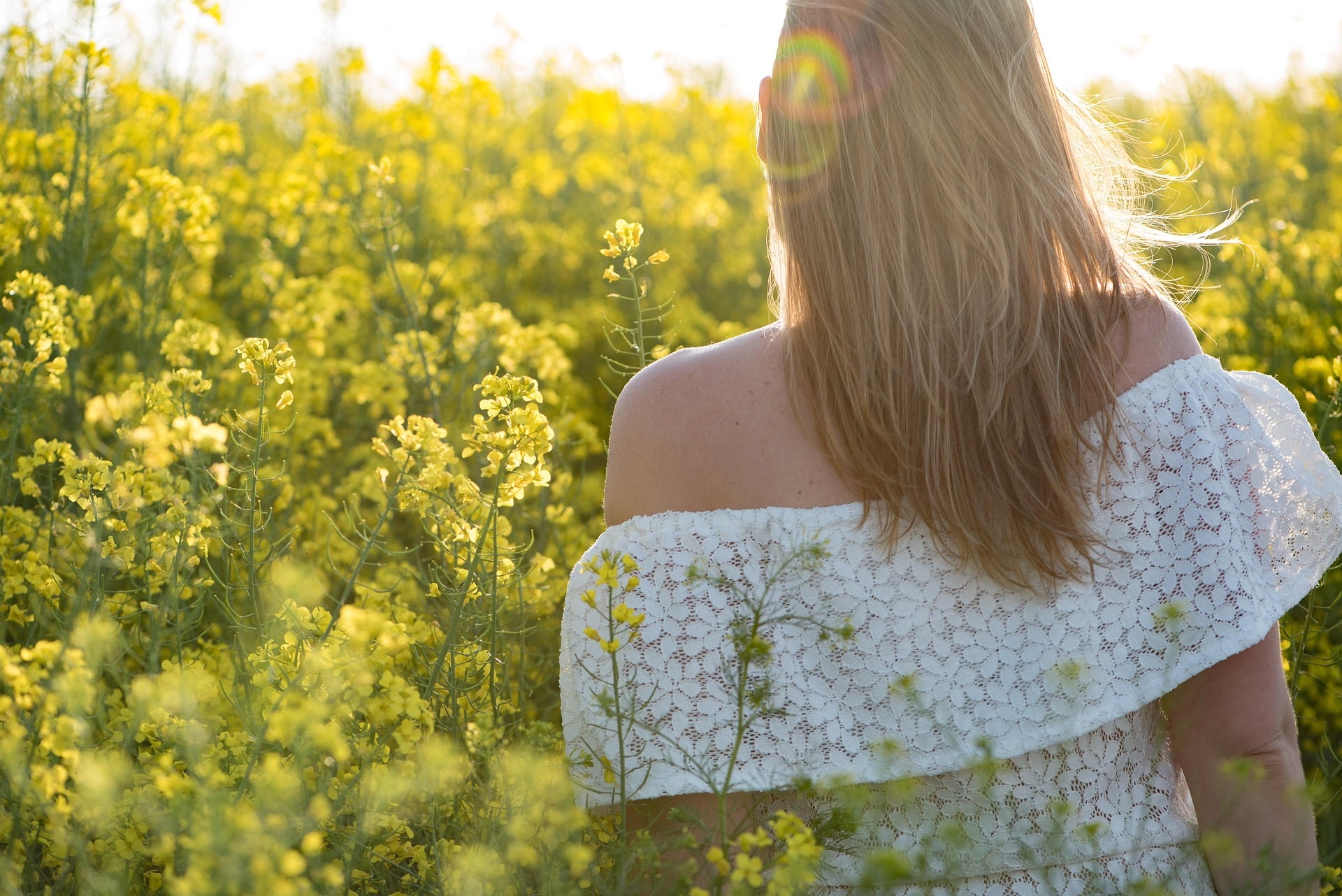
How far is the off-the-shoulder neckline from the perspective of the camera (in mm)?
1319

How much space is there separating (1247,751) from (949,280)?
676mm

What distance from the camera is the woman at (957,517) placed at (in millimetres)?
1299

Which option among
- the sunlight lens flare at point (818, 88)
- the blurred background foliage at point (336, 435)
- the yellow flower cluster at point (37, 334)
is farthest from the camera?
the yellow flower cluster at point (37, 334)

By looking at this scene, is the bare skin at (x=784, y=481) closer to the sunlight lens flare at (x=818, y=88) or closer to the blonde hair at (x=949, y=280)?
the blonde hair at (x=949, y=280)

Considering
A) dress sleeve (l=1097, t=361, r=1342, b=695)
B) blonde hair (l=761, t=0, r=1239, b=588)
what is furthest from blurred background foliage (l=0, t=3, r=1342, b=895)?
blonde hair (l=761, t=0, r=1239, b=588)

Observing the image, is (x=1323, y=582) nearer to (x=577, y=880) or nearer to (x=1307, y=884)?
(x=1307, y=884)

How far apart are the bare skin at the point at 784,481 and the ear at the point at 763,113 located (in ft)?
0.84

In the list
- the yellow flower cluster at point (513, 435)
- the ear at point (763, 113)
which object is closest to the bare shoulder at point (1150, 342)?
the ear at point (763, 113)

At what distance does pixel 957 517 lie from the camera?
1277mm

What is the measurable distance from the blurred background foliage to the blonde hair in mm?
414

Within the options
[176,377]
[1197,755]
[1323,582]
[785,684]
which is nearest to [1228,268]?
[1323,582]

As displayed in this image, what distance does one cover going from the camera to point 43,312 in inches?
74.7

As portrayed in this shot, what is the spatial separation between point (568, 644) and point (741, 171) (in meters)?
4.29

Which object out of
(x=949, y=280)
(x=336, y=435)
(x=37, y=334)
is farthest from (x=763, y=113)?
(x=336, y=435)
